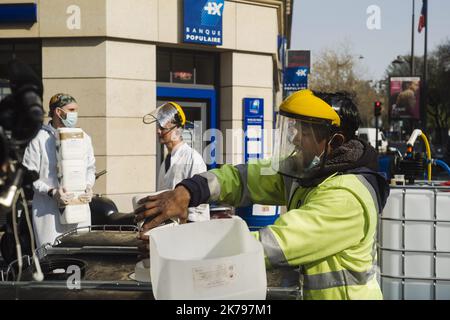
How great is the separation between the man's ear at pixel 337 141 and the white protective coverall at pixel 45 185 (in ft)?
10.4

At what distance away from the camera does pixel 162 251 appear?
170 cm

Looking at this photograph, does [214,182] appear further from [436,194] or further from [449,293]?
[449,293]

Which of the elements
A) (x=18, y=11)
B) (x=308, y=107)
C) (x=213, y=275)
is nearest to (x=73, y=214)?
(x=308, y=107)

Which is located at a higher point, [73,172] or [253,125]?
[253,125]

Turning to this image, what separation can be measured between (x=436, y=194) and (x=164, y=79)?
6.89m

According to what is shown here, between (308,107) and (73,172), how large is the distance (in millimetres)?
3180

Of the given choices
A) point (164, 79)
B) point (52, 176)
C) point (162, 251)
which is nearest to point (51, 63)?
point (164, 79)

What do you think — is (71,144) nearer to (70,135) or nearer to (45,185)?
(70,135)

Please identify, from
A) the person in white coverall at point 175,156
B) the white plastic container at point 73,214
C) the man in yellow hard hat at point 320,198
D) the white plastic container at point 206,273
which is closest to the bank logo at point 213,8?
the person in white coverall at point 175,156

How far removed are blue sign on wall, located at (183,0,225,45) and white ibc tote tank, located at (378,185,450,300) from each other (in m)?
6.51

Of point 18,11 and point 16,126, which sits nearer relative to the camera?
point 16,126

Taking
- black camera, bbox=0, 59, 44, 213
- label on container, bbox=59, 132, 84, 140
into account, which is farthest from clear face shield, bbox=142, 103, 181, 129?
black camera, bbox=0, 59, 44, 213

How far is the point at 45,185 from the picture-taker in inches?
182

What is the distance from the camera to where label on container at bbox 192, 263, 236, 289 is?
1.47 m
